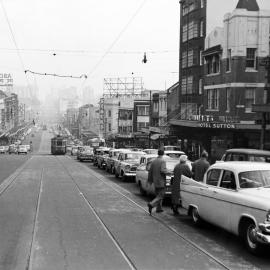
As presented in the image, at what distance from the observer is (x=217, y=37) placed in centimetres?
4053

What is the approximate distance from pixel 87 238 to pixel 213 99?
3086 cm

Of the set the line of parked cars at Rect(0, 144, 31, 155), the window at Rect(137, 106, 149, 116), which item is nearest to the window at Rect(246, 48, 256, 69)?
the window at Rect(137, 106, 149, 116)

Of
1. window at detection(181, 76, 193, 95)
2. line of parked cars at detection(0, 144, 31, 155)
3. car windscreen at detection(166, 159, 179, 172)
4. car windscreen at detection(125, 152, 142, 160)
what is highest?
→ window at detection(181, 76, 193, 95)

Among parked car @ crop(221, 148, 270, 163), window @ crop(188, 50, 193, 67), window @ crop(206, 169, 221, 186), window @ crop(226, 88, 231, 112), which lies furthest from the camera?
window @ crop(188, 50, 193, 67)

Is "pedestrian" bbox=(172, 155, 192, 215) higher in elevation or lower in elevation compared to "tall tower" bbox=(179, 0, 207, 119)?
lower

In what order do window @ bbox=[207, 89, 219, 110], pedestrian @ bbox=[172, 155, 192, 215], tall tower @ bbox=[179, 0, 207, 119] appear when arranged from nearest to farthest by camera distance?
pedestrian @ bbox=[172, 155, 192, 215], window @ bbox=[207, 89, 219, 110], tall tower @ bbox=[179, 0, 207, 119]

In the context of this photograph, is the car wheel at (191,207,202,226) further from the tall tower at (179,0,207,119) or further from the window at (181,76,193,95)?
the window at (181,76,193,95)

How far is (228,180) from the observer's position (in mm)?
10352

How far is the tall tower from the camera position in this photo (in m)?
48.7

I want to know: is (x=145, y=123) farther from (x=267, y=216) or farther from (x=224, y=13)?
(x=267, y=216)

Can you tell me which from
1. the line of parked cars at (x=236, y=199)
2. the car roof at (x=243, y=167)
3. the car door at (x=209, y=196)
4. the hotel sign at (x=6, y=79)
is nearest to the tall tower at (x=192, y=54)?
the line of parked cars at (x=236, y=199)

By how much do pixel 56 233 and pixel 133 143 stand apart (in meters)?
66.5

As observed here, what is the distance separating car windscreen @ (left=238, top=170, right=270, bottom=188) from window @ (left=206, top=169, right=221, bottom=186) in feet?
3.18

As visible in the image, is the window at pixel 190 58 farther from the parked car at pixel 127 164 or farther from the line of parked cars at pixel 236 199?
the line of parked cars at pixel 236 199
